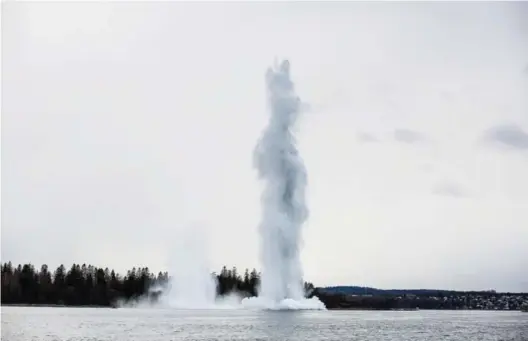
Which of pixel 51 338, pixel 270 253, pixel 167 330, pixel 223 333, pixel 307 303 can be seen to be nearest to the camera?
pixel 51 338

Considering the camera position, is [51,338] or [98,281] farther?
[98,281]

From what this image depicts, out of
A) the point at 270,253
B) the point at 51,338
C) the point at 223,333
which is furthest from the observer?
the point at 270,253

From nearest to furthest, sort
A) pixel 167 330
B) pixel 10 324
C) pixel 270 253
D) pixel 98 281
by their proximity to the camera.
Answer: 1. pixel 167 330
2. pixel 10 324
3. pixel 270 253
4. pixel 98 281

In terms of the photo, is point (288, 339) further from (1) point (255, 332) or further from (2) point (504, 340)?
(2) point (504, 340)

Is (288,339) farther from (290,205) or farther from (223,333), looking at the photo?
(290,205)

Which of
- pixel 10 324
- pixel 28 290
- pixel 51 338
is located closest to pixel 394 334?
pixel 51 338

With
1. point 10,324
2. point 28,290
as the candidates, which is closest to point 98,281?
point 28,290

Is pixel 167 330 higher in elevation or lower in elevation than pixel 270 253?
lower

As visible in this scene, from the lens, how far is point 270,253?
91000 mm

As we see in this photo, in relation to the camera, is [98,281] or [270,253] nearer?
[270,253]

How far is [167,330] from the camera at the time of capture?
58.6 m

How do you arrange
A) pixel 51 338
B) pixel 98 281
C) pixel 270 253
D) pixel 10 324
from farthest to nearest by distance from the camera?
pixel 98 281, pixel 270 253, pixel 10 324, pixel 51 338

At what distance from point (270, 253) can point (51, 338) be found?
1760 inches

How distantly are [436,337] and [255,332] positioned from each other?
13501 mm
